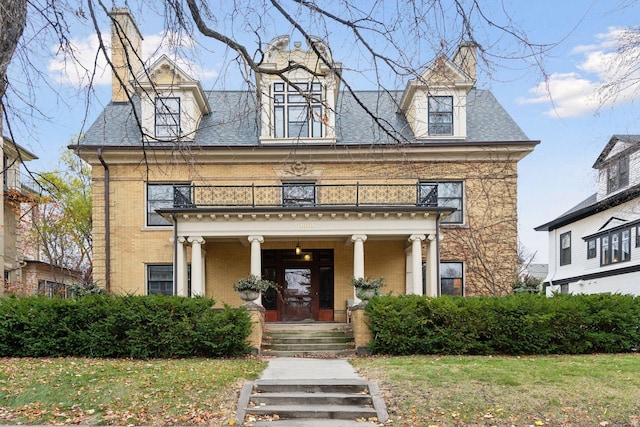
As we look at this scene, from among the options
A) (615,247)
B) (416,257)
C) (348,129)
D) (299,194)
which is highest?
(348,129)

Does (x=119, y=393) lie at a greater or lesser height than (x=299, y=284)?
lesser

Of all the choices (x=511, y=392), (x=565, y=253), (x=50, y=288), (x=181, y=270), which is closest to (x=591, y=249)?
(x=565, y=253)

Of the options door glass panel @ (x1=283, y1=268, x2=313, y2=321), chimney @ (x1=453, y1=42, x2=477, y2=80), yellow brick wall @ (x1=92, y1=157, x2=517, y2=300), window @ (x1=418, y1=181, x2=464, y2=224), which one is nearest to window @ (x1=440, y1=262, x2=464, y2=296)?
yellow brick wall @ (x1=92, y1=157, x2=517, y2=300)

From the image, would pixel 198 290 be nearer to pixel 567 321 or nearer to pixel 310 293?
pixel 310 293

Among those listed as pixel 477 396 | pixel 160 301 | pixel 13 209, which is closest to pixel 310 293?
pixel 160 301

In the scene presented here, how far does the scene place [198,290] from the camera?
1794 cm

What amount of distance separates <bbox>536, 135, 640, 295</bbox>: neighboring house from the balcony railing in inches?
316

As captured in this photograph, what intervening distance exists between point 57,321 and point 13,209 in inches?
671

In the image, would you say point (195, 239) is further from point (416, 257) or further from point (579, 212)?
point (579, 212)

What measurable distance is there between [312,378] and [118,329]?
5.43 metres

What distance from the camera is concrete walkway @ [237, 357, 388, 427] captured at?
8734 millimetres

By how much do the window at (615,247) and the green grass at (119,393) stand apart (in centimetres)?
2134

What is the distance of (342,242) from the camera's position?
2050 cm

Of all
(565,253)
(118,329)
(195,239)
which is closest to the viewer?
(118,329)
